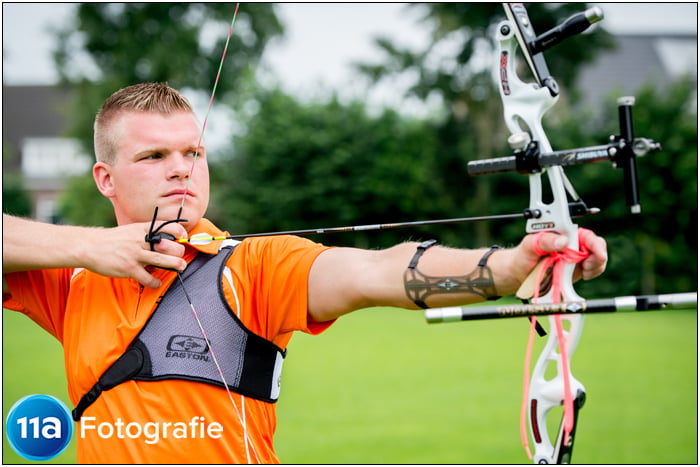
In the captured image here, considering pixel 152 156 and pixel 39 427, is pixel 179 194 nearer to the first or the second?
pixel 152 156

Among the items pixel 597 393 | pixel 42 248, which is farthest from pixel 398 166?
pixel 42 248

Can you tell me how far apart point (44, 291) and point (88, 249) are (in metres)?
0.28

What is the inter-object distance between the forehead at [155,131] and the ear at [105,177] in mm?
95

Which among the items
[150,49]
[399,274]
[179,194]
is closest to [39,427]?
[179,194]

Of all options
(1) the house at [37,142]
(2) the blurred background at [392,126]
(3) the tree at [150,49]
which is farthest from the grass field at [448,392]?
(1) the house at [37,142]

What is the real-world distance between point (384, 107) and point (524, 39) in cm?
1690

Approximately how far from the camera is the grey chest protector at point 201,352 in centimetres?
187

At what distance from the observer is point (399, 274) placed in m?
1.74

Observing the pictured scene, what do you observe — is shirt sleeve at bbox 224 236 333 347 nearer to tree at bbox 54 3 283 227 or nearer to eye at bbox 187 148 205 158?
eye at bbox 187 148 205 158

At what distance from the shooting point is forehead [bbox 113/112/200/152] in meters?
2.06

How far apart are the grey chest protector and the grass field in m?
3.27

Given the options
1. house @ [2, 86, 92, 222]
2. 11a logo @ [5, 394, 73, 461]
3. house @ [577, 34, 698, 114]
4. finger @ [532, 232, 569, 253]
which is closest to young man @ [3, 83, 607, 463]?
finger @ [532, 232, 569, 253]

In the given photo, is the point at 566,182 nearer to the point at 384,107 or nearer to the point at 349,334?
the point at 349,334

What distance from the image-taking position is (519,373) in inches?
320
